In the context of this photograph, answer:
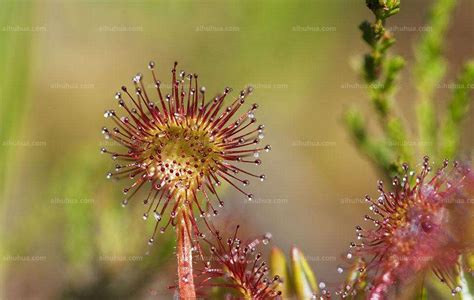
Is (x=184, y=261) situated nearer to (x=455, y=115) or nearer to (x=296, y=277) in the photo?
(x=296, y=277)

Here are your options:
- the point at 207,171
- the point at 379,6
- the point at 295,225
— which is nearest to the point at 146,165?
the point at 207,171

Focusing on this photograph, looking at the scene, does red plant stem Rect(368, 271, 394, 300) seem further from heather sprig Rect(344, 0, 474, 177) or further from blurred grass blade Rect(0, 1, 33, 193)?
blurred grass blade Rect(0, 1, 33, 193)

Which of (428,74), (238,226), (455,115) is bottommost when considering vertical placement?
(238,226)

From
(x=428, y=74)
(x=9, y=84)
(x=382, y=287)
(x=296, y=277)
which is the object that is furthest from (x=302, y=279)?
(x=9, y=84)

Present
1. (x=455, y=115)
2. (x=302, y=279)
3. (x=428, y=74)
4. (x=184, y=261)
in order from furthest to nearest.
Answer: (x=428, y=74) → (x=455, y=115) → (x=302, y=279) → (x=184, y=261)

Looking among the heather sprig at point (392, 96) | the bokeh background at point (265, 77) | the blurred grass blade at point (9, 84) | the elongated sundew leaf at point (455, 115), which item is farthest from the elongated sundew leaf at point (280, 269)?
the bokeh background at point (265, 77)

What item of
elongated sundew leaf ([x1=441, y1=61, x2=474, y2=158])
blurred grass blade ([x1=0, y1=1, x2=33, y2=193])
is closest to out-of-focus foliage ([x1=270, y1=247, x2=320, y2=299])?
elongated sundew leaf ([x1=441, y1=61, x2=474, y2=158])

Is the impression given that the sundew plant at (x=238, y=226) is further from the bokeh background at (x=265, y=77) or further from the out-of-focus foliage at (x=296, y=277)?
the bokeh background at (x=265, y=77)

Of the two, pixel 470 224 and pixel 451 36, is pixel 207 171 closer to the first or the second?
pixel 470 224

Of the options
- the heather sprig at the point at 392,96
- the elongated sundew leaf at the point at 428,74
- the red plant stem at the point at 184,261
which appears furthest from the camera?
the elongated sundew leaf at the point at 428,74
